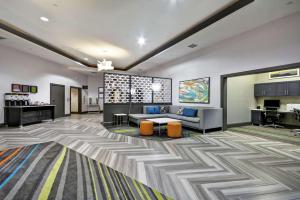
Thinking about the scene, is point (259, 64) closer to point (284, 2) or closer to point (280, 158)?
point (284, 2)

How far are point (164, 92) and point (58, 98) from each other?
6.02 meters

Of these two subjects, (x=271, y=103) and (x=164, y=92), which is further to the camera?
(x=164, y=92)

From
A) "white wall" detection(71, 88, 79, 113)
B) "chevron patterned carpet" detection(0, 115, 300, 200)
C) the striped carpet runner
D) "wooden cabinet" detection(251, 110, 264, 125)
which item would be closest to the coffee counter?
"chevron patterned carpet" detection(0, 115, 300, 200)

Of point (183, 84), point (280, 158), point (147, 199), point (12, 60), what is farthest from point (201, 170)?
point (12, 60)

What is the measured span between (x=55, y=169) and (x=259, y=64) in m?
5.45

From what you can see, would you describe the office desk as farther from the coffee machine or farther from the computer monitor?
the coffee machine

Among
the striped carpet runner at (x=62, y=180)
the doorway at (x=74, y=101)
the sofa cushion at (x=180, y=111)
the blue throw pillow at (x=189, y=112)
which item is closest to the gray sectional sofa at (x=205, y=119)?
the blue throw pillow at (x=189, y=112)

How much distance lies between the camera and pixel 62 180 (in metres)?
2.12

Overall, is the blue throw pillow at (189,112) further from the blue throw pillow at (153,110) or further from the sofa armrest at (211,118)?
the blue throw pillow at (153,110)

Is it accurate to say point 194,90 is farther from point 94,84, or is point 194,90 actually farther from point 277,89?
point 94,84

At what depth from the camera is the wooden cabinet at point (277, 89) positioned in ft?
18.6

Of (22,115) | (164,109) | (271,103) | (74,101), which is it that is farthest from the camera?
(74,101)

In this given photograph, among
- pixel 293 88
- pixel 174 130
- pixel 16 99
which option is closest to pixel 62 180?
pixel 174 130

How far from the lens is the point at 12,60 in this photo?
6.08 m
